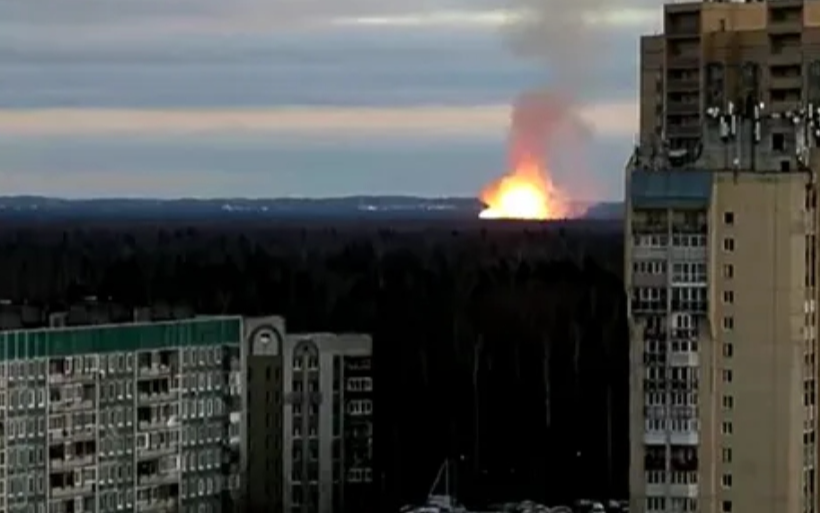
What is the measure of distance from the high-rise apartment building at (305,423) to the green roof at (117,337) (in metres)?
2.12

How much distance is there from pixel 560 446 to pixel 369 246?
5891 cm

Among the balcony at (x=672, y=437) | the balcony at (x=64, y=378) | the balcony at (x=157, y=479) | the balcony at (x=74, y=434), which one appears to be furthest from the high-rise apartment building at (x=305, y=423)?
the balcony at (x=672, y=437)

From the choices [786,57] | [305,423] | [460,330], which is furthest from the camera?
[460,330]

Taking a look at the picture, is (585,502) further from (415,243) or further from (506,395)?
(415,243)

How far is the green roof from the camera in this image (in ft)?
134

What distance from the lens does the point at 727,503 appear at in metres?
31.5

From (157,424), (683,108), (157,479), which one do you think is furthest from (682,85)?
(157,479)

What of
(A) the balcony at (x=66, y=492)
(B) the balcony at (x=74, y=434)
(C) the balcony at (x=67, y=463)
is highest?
(B) the balcony at (x=74, y=434)

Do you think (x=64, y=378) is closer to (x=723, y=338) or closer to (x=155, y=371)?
(x=155, y=371)

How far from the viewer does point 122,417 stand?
42.8 m

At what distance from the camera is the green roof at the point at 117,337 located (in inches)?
1607

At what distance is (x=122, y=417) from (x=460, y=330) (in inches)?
846

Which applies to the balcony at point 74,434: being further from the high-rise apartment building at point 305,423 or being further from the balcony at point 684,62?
the balcony at point 684,62

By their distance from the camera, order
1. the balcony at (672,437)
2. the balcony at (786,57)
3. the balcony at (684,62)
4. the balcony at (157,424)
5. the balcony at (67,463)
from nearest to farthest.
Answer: the balcony at (672,437), the balcony at (786,57), the balcony at (684,62), the balcony at (67,463), the balcony at (157,424)
